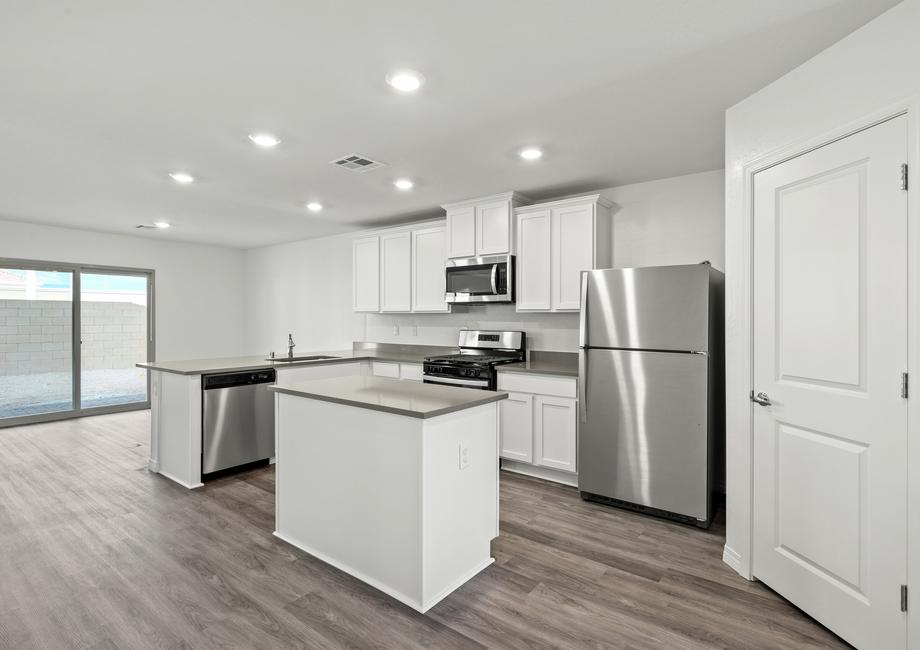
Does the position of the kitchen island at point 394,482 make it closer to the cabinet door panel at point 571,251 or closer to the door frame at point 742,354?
the door frame at point 742,354

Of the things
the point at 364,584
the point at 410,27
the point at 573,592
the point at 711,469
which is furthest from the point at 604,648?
the point at 410,27

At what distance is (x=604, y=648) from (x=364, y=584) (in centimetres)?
114

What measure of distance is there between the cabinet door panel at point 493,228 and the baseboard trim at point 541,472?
6.21 ft

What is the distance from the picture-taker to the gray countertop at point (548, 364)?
380 centimetres

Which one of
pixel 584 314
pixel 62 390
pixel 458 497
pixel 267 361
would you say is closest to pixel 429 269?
pixel 267 361

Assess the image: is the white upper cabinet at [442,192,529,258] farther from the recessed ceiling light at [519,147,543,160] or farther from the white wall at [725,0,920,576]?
the white wall at [725,0,920,576]

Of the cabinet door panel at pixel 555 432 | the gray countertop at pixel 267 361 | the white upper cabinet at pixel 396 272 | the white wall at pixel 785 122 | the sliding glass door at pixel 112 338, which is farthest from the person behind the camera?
the sliding glass door at pixel 112 338

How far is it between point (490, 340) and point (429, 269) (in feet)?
3.25

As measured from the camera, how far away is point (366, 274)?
18.4 ft

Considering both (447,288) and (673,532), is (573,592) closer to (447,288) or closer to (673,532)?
(673,532)

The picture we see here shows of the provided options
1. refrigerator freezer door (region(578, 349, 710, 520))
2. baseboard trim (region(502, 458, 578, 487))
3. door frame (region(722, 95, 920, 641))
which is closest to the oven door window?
refrigerator freezer door (region(578, 349, 710, 520))

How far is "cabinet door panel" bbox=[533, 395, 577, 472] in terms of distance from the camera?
3695mm

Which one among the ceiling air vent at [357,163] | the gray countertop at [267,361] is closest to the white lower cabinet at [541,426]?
the gray countertop at [267,361]

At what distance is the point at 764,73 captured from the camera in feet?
7.41
